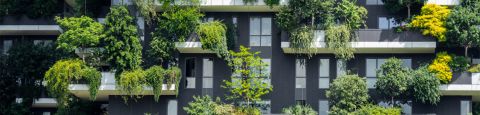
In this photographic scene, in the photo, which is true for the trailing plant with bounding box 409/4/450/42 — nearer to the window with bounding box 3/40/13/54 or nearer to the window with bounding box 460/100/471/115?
the window with bounding box 460/100/471/115

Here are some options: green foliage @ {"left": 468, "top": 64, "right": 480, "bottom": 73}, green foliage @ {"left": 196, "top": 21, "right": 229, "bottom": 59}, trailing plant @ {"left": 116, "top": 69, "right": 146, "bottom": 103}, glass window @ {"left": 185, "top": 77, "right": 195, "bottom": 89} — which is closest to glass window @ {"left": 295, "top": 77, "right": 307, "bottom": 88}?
green foliage @ {"left": 196, "top": 21, "right": 229, "bottom": 59}

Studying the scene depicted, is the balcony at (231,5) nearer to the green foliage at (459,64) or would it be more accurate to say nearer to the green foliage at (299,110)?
the green foliage at (299,110)

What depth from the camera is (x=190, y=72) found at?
79062mm

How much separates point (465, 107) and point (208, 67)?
13899mm

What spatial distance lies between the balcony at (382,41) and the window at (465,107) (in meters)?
3.44

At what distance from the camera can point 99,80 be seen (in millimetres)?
76750

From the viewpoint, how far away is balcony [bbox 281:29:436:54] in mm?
76688

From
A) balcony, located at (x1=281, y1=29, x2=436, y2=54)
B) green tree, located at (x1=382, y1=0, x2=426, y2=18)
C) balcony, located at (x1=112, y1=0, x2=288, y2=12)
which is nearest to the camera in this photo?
balcony, located at (x1=281, y1=29, x2=436, y2=54)

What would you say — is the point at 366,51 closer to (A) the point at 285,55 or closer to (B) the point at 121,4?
(A) the point at 285,55

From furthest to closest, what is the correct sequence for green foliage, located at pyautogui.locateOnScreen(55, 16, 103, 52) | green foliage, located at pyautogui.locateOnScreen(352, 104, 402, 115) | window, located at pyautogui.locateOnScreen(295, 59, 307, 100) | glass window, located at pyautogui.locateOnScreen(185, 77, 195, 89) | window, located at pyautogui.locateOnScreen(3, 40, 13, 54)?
window, located at pyautogui.locateOnScreen(3, 40, 13, 54)
glass window, located at pyautogui.locateOnScreen(185, 77, 195, 89)
window, located at pyautogui.locateOnScreen(295, 59, 307, 100)
green foliage, located at pyautogui.locateOnScreen(55, 16, 103, 52)
green foliage, located at pyautogui.locateOnScreen(352, 104, 402, 115)

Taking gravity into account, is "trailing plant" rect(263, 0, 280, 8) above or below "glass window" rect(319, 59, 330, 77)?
above

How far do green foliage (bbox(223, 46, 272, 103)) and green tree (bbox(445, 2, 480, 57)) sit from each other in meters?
9.89

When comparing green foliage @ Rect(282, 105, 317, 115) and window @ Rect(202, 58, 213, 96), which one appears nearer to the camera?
green foliage @ Rect(282, 105, 317, 115)

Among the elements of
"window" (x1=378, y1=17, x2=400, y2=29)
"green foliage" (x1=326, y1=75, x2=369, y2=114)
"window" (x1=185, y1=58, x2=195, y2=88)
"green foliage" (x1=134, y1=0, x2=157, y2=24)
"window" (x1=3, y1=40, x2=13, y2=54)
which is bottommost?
"green foliage" (x1=326, y1=75, x2=369, y2=114)
